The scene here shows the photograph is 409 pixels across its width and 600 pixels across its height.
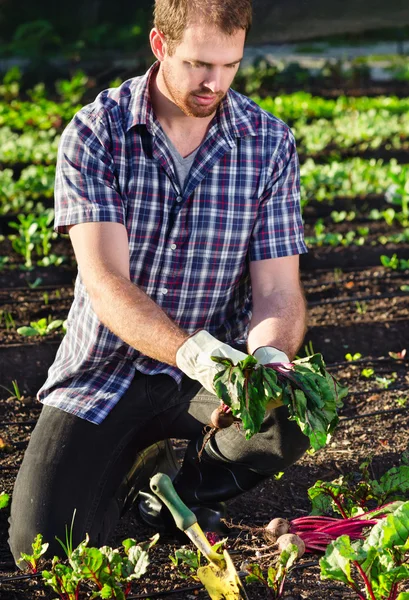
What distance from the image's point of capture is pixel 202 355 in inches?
92.2

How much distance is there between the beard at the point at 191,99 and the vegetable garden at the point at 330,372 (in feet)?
3.04

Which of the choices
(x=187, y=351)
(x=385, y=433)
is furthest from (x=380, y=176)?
(x=187, y=351)

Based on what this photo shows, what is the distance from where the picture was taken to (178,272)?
2.83 metres

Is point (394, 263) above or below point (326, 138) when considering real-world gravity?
below

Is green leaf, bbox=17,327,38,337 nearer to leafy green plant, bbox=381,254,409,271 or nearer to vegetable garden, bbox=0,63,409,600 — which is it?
vegetable garden, bbox=0,63,409,600

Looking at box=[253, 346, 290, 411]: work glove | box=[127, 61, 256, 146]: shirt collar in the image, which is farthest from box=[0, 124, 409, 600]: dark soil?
box=[127, 61, 256, 146]: shirt collar

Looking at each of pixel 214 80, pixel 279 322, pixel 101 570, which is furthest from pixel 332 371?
pixel 101 570

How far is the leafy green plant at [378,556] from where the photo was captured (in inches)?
80.1

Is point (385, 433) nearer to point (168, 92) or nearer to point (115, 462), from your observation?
point (115, 462)

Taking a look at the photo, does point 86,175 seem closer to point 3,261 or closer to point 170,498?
point 170,498

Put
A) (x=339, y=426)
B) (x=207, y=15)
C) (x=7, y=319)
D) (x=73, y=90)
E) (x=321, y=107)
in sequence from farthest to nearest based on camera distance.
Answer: (x=73, y=90)
(x=321, y=107)
(x=7, y=319)
(x=339, y=426)
(x=207, y=15)

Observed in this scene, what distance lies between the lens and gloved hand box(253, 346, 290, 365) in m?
2.46

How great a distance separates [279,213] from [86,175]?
0.60 m

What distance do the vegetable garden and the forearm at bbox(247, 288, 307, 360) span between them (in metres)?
0.42
